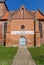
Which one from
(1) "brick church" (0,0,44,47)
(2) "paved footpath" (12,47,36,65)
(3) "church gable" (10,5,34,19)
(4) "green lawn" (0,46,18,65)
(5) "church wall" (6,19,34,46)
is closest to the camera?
(2) "paved footpath" (12,47,36,65)

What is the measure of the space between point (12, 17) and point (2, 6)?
11522 mm

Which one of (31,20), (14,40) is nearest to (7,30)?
(14,40)

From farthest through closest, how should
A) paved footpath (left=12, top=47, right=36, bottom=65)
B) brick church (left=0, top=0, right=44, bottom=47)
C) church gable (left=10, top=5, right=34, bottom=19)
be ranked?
1. church gable (left=10, top=5, right=34, bottom=19)
2. brick church (left=0, top=0, right=44, bottom=47)
3. paved footpath (left=12, top=47, right=36, bottom=65)

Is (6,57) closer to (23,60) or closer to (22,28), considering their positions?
(23,60)

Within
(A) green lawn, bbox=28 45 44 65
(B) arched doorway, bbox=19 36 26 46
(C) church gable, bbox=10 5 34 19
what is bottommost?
(A) green lawn, bbox=28 45 44 65

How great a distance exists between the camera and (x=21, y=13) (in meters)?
42.0

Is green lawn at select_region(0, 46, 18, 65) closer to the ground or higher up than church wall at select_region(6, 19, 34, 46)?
closer to the ground

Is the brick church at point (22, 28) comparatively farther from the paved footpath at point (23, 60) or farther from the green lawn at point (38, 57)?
the paved footpath at point (23, 60)

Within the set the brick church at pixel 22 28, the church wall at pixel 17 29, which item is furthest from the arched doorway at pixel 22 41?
the church wall at pixel 17 29

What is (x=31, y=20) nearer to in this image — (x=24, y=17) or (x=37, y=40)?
(x=24, y=17)

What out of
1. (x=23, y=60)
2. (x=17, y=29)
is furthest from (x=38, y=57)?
(x=17, y=29)

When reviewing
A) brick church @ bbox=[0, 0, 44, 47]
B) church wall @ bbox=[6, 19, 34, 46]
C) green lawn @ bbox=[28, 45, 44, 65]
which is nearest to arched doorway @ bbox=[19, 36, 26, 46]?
brick church @ bbox=[0, 0, 44, 47]

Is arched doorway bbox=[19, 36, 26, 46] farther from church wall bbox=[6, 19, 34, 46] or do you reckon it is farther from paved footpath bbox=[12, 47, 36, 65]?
paved footpath bbox=[12, 47, 36, 65]

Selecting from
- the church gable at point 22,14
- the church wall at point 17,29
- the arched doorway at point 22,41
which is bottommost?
the arched doorway at point 22,41
